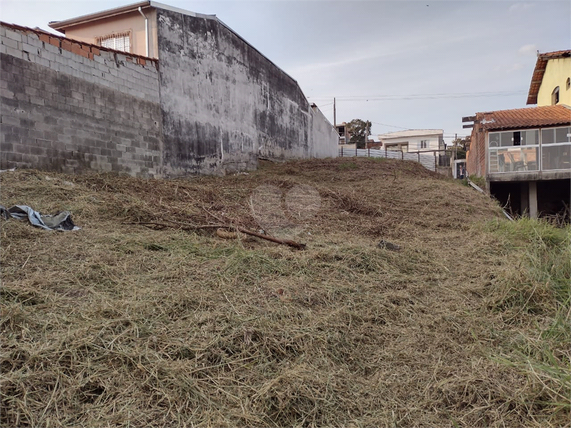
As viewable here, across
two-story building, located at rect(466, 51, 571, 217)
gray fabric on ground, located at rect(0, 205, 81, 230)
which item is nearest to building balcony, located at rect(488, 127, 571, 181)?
two-story building, located at rect(466, 51, 571, 217)

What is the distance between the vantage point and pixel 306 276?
3240 mm

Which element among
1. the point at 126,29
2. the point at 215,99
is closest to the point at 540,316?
the point at 215,99

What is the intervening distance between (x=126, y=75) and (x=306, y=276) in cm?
591

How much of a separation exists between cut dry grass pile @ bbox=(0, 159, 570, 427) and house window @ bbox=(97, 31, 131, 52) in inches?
204

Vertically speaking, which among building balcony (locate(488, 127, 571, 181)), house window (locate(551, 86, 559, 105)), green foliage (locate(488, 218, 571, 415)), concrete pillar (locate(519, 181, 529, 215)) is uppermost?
house window (locate(551, 86, 559, 105))

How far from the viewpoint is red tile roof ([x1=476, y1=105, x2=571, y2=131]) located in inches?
443

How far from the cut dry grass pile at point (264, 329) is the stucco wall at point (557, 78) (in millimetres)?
10642

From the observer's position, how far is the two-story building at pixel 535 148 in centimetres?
1140

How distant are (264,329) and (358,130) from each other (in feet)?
116

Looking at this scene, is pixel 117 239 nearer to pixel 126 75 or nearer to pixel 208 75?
pixel 126 75

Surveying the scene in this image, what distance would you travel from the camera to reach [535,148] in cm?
1161

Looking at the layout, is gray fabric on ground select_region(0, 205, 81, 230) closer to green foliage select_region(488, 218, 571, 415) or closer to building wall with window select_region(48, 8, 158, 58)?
green foliage select_region(488, 218, 571, 415)

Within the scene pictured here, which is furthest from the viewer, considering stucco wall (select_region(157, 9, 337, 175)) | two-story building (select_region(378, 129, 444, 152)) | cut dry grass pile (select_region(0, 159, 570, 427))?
two-story building (select_region(378, 129, 444, 152))

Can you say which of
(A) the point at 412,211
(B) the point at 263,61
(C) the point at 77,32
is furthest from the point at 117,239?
(B) the point at 263,61
